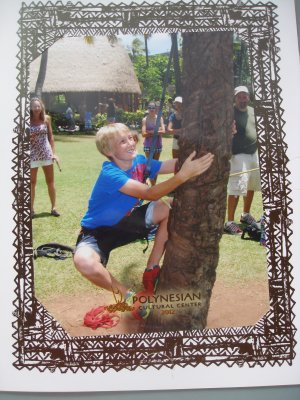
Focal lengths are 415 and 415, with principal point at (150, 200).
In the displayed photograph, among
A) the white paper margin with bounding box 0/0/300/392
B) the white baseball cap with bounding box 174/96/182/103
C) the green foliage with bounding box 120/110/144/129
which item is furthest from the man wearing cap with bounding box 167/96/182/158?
the white paper margin with bounding box 0/0/300/392

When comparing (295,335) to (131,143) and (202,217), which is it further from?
(131,143)

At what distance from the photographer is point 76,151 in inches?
63.5

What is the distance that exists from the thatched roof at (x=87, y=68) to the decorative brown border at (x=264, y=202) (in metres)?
0.05

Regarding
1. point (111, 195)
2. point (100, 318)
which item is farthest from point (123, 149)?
point (100, 318)

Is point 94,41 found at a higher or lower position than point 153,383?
higher

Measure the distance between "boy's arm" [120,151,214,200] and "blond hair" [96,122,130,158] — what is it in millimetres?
156

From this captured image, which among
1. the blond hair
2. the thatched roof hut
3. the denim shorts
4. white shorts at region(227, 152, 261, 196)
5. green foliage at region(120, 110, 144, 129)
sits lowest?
the denim shorts

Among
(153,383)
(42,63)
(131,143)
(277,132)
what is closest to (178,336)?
(153,383)

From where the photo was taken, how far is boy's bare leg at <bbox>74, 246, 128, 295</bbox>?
5.35 feet

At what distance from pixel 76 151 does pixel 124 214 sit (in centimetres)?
31

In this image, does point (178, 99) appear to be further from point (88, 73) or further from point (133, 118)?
point (88, 73)

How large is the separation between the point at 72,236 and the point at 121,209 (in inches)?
8.8

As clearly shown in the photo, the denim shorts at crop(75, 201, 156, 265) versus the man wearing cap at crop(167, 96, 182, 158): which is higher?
the man wearing cap at crop(167, 96, 182, 158)

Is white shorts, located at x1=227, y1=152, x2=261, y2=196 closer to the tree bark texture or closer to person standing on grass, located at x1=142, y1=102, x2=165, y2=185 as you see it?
the tree bark texture
